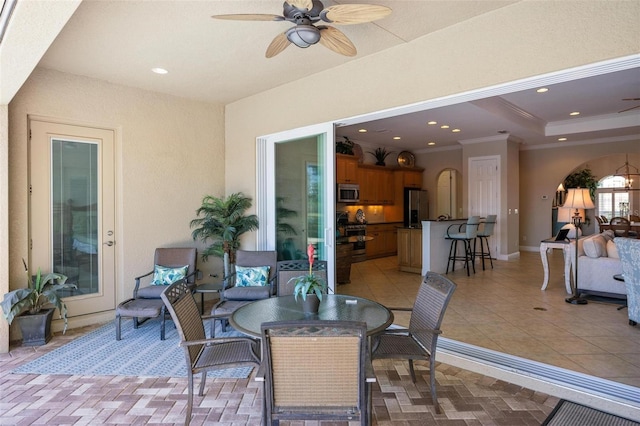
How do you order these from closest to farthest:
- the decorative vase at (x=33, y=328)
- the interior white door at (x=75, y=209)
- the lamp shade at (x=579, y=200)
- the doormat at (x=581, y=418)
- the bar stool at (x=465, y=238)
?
the doormat at (x=581, y=418) < the decorative vase at (x=33, y=328) < the interior white door at (x=75, y=209) < the lamp shade at (x=579, y=200) < the bar stool at (x=465, y=238)

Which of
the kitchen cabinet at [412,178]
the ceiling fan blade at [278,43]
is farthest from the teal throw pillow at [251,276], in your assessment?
the kitchen cabinet at [412,178]

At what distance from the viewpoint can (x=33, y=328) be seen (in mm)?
3746

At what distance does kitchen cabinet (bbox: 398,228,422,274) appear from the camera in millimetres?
7109

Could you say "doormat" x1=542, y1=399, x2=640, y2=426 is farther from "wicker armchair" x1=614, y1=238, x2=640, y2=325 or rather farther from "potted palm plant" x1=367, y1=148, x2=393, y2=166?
"potted palm plant" x1=367, y1=148, x2=393, y2=166

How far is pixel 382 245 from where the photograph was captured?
31.0 feet

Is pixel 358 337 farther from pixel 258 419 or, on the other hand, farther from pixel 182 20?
pixel 182 20

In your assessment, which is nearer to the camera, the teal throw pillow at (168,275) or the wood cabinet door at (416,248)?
the teal throw pillow at (168,275)

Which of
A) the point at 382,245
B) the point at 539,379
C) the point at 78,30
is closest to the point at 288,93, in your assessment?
the point at 78,30

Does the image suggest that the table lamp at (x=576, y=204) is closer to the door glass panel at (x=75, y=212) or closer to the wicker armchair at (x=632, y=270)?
the wicker armchair at (x=632, y=270)

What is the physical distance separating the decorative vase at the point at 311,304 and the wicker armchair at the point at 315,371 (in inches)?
29.9

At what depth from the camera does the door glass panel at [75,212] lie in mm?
4262

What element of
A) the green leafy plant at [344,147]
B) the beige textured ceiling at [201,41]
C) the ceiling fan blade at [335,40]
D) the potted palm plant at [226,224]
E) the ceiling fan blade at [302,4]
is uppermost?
the beige textured ceiling at [201,41]

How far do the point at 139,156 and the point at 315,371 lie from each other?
413cm

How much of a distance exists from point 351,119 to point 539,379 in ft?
9.50
